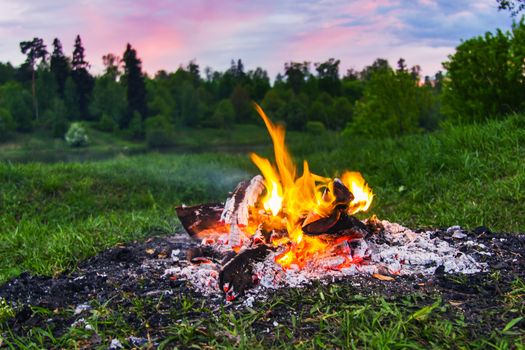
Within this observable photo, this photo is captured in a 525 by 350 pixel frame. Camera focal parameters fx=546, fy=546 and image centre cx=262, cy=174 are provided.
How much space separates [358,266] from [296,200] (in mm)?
818

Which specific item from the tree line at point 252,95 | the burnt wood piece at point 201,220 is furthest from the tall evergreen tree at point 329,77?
the burnt wood piece at point 201,220

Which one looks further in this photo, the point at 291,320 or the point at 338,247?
the point at 338,247

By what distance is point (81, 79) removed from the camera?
3083cm

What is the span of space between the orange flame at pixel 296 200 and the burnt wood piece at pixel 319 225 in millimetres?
42

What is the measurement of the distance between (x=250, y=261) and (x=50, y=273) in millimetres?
1763

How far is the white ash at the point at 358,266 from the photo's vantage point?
3660 mm

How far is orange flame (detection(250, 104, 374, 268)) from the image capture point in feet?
13.3

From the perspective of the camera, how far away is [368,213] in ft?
24.3

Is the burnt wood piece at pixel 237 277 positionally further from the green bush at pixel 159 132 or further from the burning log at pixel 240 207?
the green bush at pixel 159 132

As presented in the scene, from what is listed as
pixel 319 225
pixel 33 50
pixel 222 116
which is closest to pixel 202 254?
pixel 319 225

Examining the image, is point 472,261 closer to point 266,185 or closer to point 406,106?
point 266,185

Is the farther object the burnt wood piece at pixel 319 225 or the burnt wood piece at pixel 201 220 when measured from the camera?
the burnt wood piece at pixel 201 220

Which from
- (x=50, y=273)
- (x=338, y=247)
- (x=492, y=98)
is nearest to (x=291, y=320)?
(x=338, y=247)

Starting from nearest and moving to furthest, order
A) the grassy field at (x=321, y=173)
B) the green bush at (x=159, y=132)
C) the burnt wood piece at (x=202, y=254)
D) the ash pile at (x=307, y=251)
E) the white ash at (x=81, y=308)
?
the grassy field at (x=321, y=173) < the white ash at (x=81, y=308) < the ash pile at (x=307, y=251) < the burnt wood piece at (x=202, y=254) < the green bush at (x=159, y=132)
